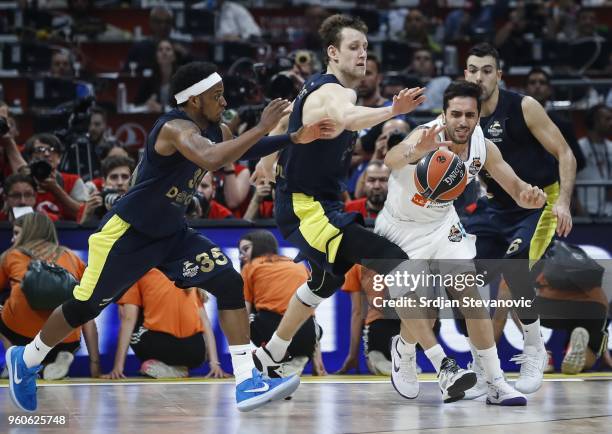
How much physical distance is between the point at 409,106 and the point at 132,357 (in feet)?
11.5

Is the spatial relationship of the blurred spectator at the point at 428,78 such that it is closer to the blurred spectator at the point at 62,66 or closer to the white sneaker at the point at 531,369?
the blurred spectator at the point at 62,66

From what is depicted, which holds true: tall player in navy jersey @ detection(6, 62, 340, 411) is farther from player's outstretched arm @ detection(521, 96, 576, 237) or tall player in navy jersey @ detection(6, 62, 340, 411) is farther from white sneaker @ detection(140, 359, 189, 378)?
player's outstretched arm @ detection(521, 96, 576, 237)

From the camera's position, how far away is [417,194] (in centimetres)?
673

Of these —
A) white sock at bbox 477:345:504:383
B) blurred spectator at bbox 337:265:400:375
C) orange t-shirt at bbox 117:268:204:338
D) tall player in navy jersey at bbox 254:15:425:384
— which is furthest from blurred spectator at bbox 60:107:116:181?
white sock at bbox 477:345:504:383

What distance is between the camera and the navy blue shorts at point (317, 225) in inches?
262

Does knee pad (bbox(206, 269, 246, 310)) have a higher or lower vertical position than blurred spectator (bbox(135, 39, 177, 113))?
lower

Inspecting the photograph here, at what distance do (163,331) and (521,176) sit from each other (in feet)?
9.32

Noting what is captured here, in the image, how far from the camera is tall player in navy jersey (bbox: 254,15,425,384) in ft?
21.5

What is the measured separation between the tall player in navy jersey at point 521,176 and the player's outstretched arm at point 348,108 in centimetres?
134

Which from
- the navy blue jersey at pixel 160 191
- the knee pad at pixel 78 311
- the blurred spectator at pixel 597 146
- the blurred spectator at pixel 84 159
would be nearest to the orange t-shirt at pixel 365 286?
the navy blue jersey at pixel 160 191

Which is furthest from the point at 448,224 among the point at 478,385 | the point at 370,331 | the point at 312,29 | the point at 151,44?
the point at 312,29

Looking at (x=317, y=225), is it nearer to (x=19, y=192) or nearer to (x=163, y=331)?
(x=163, y=331)

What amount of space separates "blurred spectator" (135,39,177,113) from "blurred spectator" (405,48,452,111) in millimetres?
2784

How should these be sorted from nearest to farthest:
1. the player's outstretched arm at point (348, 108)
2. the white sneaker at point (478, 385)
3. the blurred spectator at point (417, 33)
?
the player's outstretched arm at point (348, 108), the white sneaker at point (478, 385), the blurred spectator at point (417, 33)
